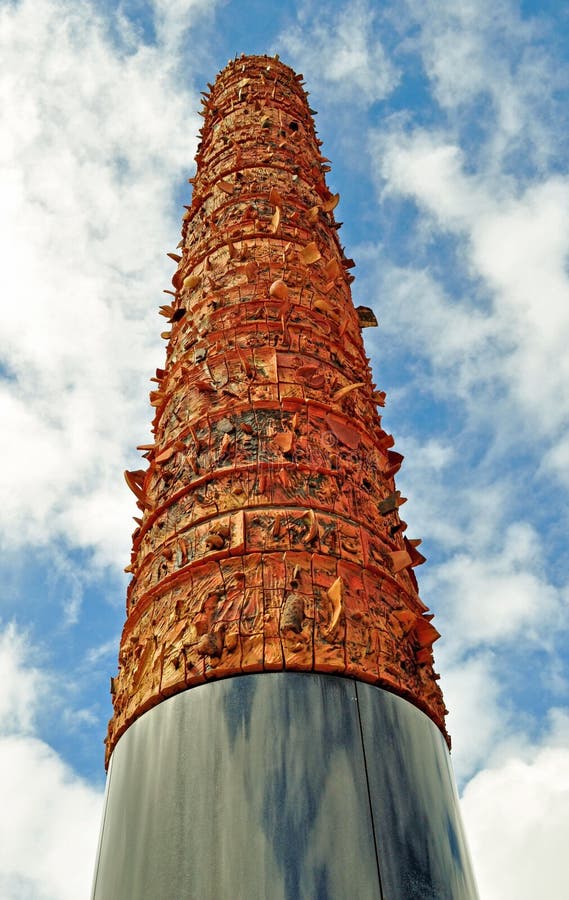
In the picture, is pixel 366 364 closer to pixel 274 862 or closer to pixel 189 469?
pixel 189 469

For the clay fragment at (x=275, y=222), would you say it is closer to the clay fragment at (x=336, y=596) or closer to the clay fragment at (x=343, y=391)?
the clay fragment at (x=343, y=391)

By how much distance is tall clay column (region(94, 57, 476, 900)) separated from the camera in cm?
276

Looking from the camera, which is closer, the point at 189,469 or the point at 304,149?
the point at 189,469

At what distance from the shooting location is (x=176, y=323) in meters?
6.29

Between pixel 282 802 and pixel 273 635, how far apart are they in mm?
742

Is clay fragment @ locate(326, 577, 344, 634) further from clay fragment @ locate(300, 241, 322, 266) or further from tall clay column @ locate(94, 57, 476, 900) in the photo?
clay fragment @ locate(300, 241, 322, 266)

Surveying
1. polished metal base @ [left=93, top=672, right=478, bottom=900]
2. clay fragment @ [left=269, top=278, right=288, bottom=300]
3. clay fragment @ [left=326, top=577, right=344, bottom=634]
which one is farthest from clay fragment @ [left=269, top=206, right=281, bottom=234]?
polished metal base @ [left=93, top=672, right=478, bottom=900]

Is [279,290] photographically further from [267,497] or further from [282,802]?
[282,802]

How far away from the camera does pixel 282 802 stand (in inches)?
109

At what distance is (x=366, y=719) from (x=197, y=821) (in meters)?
0.80

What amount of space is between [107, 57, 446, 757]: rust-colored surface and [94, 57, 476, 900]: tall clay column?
0.04ft

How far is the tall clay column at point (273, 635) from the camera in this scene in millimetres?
2758

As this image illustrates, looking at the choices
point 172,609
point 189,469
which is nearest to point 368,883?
point 172,609

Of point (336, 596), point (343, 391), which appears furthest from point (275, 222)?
point (336, 596)
